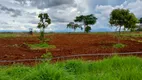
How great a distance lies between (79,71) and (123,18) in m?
14.5

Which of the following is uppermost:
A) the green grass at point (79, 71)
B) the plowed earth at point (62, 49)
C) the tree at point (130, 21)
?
the tree at point (130, 21)

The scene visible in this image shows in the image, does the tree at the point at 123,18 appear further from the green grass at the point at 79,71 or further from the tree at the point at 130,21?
the green grass at the point at 79,71

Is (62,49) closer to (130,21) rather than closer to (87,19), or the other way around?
→ (130,21)

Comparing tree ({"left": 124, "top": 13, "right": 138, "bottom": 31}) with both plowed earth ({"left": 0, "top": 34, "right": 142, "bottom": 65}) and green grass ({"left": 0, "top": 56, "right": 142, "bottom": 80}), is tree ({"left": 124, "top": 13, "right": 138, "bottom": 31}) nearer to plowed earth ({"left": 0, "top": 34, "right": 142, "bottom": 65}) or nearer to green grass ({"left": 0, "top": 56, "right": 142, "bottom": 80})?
Answer: plowed earth ({"left": 0, "top": 34, "right": 142, "bottom": 65})

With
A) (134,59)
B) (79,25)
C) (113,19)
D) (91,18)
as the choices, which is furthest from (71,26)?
(134,59)

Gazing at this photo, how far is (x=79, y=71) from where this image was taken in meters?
7.97

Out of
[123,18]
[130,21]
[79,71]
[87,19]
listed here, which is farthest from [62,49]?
[87,19]

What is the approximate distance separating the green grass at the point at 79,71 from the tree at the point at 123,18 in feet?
42.0

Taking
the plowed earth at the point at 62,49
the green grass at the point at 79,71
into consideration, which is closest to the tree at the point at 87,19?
the plowed earth at the point at 62,49

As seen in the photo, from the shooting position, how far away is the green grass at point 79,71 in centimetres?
621

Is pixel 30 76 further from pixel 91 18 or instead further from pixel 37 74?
pixel 91 18

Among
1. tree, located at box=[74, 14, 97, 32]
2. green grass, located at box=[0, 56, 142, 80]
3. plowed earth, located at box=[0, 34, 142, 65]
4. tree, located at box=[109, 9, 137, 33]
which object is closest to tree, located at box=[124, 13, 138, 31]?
tree, located at box=[109, 9, 137, 33]

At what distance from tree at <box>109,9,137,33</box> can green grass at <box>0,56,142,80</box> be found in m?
12.8

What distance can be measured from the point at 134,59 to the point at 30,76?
4550 mm
